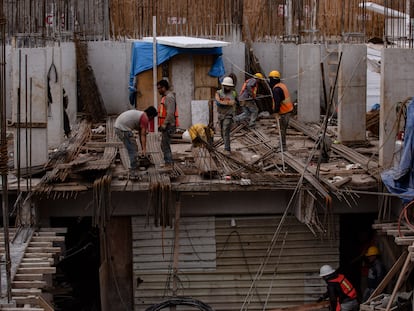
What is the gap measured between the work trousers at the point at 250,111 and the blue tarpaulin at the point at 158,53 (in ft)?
5.79

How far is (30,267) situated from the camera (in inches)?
502

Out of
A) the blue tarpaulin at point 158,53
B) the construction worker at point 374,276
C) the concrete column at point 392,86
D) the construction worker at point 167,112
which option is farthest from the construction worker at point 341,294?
the blue tarpaulin at point 158,53

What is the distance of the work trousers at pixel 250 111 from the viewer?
2122cm

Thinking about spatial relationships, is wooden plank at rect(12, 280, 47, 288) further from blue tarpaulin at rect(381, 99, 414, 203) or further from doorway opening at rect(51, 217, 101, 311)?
blue tarpaulin at rect(381, 99, 414, 203)

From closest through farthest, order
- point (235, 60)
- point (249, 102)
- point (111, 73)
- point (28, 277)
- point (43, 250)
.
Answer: point (28, 277) < point (43, 250) < point (249, 102) < point (111, 73) < point (235, 60)

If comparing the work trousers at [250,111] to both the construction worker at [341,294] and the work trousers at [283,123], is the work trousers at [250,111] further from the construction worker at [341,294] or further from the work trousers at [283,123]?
the construction worker at [341,294]

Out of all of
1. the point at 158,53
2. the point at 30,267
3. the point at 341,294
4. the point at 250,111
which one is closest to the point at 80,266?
the point at 250,111

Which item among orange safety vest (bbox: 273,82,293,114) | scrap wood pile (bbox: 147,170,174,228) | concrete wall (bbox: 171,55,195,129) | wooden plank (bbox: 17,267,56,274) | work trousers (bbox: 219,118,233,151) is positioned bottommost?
wooden plank (bbox: 17,267,56,274)

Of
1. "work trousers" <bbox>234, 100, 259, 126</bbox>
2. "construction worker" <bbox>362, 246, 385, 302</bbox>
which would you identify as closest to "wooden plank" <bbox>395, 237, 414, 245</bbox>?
"construction worker" <bbox>362, 246, 385, 302</bbox>

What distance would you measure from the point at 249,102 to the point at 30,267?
31.3ft

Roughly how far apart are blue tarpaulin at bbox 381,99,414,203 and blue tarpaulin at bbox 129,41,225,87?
8292 mm

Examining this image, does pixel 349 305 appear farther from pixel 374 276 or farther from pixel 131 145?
pixel 131 145

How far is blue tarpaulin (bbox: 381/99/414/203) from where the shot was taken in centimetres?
1478

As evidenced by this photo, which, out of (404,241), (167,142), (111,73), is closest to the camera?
(404,241)
